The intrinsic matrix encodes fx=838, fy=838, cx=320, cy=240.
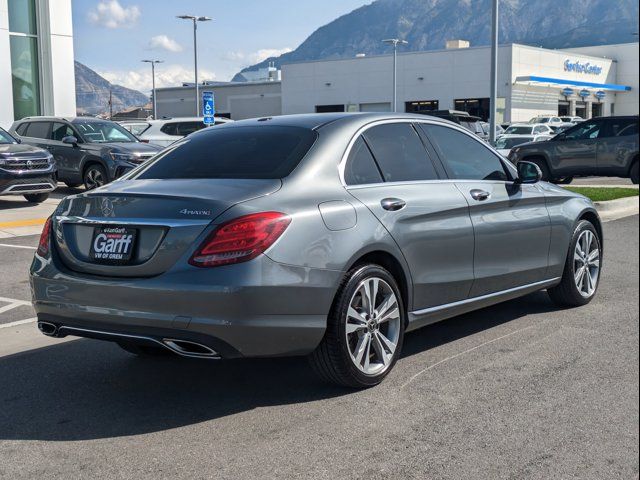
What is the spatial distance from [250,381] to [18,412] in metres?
1.31

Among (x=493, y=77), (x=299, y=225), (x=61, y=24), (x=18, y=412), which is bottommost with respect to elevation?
(x=18, y=412)

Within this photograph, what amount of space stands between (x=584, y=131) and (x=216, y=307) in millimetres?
17815

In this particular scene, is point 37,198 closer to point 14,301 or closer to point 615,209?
point 14,301

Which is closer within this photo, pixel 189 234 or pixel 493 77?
pixel 189 234

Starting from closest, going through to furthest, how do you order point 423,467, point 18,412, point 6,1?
point 423,467, point 18,412, point 6,1

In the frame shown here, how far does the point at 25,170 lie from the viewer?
1536cm

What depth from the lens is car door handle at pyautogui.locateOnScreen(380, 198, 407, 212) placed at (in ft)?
16.1

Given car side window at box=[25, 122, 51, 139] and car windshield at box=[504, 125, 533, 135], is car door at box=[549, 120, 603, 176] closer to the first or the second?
car side window at box=[25, 122, 51, 139]

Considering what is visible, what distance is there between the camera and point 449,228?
17.5ft

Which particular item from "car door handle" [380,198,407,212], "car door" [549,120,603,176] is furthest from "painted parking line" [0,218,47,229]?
"car door" [549,120,603,176]

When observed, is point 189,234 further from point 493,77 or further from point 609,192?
point 493,77

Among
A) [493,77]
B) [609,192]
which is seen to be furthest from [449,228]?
[493,77]

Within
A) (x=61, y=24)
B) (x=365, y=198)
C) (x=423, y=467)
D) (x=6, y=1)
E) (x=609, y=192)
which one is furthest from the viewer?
(x=61, y=24)

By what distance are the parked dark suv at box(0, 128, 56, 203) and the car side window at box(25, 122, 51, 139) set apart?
277 cm
